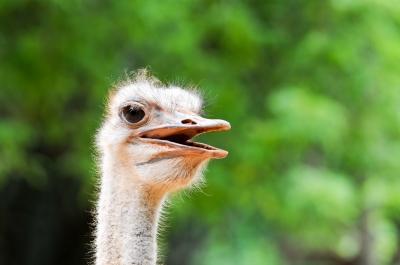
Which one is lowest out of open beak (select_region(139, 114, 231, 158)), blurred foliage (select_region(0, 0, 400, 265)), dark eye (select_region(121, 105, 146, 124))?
open beak (select_region(139, 114, 231, 158))

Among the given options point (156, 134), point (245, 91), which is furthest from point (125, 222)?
point (245, 91)

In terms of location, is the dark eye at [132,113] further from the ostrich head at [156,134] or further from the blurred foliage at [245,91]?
the blurred foliage at [245,91]

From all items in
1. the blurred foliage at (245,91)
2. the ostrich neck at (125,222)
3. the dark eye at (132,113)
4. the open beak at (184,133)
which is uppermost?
the blurred foliage at (245,91)

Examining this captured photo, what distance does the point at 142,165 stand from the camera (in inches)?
168

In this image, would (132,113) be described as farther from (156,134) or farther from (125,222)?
(125,222)

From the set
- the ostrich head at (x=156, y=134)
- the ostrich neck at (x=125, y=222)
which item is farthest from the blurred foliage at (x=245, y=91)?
the ostrich neck at (x=125, y=222)

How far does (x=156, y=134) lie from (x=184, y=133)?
0.11 m

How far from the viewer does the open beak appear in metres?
Result: 4.09

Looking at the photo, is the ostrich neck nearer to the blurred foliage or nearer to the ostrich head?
the ostrich head

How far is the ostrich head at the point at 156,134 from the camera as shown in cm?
417

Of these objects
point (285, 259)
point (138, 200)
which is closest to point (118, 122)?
point (138, 200)

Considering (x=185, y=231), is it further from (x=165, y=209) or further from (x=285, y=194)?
(x=165, y=209)

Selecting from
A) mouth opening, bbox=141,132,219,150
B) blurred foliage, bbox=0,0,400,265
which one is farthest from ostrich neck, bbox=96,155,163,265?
blurred foliage, bbox=0,0,400,265

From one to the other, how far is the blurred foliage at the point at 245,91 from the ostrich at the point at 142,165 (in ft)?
18.8
